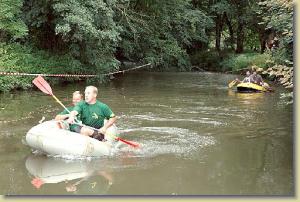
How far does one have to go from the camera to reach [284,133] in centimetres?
1005

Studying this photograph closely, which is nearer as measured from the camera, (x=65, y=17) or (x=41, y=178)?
(x=41, y=178)

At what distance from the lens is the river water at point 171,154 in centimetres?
636

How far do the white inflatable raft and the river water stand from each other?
0.46 feet

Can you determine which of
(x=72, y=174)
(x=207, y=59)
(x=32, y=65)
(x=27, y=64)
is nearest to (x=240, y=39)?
(x=207, y=59)

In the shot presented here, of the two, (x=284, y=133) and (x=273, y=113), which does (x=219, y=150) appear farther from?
(x=273, y=113)

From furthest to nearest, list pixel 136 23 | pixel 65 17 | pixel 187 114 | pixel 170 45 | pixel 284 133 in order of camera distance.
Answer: pixel 170 45 → pixel 136 23 → pixel 65 17 → pixel 187 114 → pixel 284 133

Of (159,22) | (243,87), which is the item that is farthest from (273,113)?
(159,22)

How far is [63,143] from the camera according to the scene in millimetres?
7594

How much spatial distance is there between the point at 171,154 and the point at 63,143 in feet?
5.84

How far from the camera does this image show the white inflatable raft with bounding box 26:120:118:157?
759 cm

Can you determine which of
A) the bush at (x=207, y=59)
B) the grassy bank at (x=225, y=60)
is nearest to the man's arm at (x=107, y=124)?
the grassy bank at (x=225, y=60)

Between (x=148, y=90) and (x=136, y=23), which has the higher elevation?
(x=136, y=23)

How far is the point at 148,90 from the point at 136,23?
224 inches

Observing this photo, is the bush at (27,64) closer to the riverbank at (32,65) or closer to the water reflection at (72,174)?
the riverbank at (32,65)
